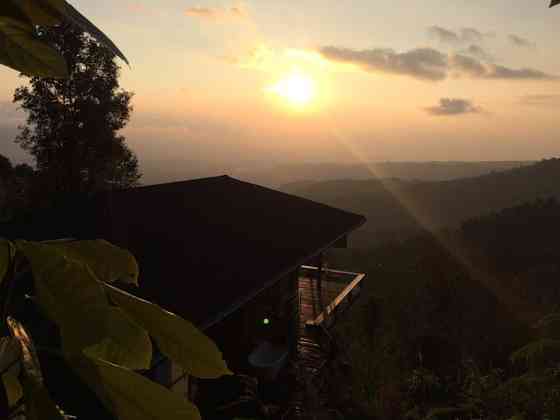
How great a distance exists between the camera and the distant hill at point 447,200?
2717 inches

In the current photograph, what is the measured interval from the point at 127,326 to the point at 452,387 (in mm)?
13638

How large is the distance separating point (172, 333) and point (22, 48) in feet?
1.56

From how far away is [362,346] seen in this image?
48.7ft

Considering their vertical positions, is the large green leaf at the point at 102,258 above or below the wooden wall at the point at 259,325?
above

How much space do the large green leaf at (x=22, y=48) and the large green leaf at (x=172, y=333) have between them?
344mm

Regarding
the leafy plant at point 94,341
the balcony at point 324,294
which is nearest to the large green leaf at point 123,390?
the leafy plant at point 94,341

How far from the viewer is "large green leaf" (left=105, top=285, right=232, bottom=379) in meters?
0.68

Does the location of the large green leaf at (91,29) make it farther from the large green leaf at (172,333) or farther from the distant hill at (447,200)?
the distant hill at (447,200)

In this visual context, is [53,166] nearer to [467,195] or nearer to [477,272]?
[477,272]

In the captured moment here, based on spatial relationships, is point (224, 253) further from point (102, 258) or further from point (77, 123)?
point (77, 123)

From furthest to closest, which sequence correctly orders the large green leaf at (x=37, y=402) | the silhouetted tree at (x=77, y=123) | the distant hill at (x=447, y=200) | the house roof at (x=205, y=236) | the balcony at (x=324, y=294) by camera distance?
the distant hill at (x=447, y=200) → the silhouetted tree at (x=77, y=123) → the balcony at (x=324, y=294) → the house roof at (x=205, y=236) → the large green leaf at (x=37, y=402)

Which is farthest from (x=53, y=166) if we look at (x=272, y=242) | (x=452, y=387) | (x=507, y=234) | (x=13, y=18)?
(x=507, y=234)

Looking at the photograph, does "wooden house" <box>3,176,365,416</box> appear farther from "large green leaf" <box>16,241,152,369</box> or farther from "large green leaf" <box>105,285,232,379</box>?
"large green leaf" <box>16,241,152,369</box>

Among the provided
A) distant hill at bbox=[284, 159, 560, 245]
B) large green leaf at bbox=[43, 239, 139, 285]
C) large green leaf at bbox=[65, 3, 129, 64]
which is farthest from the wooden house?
distant hill at bbox=[284, 159, 560, 245]
